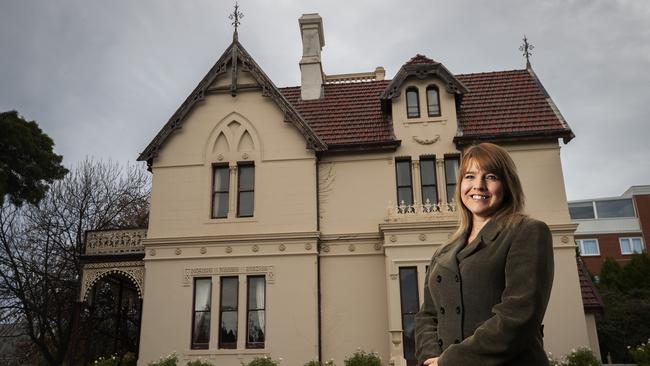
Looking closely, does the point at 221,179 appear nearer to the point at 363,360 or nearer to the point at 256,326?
the point at 256,326

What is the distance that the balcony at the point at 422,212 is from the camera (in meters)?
16.4

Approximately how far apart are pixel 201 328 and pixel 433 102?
1018 cm

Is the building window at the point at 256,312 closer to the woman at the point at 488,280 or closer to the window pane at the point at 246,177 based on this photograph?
the window pane at the point at 246,177

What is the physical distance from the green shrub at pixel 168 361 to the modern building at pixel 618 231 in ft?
144

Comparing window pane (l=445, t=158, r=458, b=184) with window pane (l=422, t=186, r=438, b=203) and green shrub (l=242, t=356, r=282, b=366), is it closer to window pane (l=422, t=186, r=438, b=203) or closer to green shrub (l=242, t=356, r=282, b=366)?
window pane (l=422, t=186, r=438, b=203)

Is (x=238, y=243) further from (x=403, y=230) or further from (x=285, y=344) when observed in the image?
(x=403, y=230)

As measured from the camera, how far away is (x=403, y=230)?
16.2 meters

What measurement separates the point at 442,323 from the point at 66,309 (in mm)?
Result: 25741

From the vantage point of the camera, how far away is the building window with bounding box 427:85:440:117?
59.8 ft

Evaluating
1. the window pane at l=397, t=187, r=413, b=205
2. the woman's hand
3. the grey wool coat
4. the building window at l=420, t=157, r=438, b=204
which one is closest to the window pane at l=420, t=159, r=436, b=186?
the building window at l=420, t=157, r=438, b=204

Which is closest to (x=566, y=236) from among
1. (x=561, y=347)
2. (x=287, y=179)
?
(x=561, y=347)

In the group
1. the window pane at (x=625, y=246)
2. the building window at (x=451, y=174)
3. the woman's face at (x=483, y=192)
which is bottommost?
the woman's face at (x=483, y=192)

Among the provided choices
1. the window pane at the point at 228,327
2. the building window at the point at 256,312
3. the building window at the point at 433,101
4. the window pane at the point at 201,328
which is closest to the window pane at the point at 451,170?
the building window at the point at 433,101

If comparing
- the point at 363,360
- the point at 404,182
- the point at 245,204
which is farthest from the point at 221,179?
the point at 363,360
